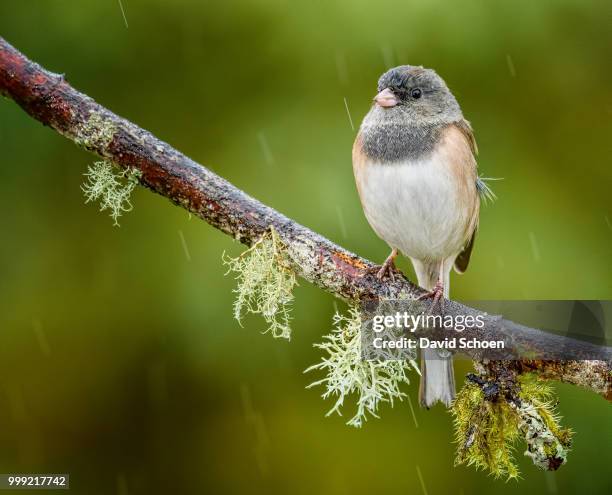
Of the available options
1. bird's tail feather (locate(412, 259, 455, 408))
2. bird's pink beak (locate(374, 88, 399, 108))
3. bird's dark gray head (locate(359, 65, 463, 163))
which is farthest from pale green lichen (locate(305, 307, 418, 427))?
bird's pink beak (locate(374, 88, 399, 108))

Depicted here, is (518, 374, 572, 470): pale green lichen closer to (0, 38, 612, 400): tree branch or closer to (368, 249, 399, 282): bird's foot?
(0, 38, 612, 400): tree branch

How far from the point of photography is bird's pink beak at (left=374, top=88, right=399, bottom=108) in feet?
8.41

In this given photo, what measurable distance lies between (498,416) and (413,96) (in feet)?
3.65

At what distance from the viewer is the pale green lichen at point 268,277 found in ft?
6.83

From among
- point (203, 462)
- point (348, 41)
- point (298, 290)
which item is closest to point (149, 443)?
point (203, 462)

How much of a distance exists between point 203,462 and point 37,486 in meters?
0.63

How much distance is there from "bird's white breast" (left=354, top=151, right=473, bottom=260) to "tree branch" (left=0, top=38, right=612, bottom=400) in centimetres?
46

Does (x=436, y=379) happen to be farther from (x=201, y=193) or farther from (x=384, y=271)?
(x=201, y=193)

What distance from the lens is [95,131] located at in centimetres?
201

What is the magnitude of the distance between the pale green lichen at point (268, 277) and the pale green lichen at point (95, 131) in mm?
448

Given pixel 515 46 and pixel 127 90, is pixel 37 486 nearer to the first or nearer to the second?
pixel 127 90

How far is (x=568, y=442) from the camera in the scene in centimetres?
186

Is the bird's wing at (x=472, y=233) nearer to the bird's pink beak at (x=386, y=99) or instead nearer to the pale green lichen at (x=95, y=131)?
the bird's pink beak at (x=386, y=99)

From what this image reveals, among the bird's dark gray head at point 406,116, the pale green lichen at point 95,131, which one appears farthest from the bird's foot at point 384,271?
the pale green lichen at point 95,131
